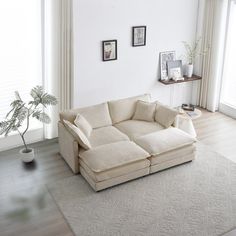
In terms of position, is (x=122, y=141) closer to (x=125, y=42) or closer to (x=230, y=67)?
(x=125, y=42)

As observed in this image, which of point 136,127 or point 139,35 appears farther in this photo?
point 139,35

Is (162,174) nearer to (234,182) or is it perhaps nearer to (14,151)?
(234,182)

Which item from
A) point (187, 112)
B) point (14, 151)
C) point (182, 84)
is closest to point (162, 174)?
point (187, 112)

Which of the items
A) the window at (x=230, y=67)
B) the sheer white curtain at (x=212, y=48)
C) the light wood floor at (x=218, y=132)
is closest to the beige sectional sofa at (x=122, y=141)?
the light wood floor at (x=218, y=132)

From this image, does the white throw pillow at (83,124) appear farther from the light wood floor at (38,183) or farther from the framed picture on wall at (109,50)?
the framed picture on wall at (109,50)

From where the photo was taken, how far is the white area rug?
174 inches

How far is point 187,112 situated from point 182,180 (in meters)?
1.87

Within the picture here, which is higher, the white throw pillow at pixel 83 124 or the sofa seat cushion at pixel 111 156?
the white throw pillow at pixel 83 124

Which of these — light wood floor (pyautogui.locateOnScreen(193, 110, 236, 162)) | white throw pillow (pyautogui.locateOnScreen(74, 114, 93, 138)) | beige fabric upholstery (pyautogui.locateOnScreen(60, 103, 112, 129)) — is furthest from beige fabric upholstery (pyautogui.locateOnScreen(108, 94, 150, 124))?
light wood floor (pyautogui.locateOnScreen(193, 110, 236, 162))

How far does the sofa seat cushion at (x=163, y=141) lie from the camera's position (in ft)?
17.8

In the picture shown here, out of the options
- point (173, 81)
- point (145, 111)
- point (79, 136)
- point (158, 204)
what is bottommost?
point (158, 204)

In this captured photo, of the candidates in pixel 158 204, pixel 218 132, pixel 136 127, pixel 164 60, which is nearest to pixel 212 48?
pixel 164 60

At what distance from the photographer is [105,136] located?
579cm

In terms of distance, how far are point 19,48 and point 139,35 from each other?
89.1 inches
